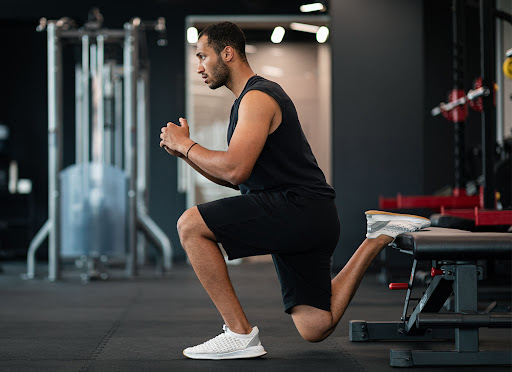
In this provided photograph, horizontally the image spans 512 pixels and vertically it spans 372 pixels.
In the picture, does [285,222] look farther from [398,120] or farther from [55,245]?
[398,120]

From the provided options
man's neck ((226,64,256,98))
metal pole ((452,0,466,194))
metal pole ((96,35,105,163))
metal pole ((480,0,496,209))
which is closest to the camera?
man's neck ((226,64,256,98))

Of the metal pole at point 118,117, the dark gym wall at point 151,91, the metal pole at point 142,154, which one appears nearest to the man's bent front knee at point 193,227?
the metal pole at point 142,154

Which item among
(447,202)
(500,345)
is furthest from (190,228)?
(447,202)

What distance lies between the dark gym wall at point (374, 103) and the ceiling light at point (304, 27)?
7.87 feet

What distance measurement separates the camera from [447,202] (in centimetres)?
502

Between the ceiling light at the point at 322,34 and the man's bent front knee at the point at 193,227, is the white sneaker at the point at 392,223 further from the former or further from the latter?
the ceiling light at the point at 322,34

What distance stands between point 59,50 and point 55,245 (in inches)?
62.5

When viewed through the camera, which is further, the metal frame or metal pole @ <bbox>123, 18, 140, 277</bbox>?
metal pole @ <bbox>123, 18, 140, 277</bbox>

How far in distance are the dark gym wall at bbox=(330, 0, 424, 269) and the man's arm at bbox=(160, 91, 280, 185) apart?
4116 mm

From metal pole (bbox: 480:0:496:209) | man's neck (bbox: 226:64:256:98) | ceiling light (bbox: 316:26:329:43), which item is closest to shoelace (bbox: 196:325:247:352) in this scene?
man's neck (bbox: 226:64:256:98)

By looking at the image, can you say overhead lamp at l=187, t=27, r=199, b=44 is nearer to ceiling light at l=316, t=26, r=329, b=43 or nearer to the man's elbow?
ceiling light at l=316, t=26, r=329, b=43

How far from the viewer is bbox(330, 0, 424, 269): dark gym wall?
21.8ft

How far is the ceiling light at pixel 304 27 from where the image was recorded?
9086mm

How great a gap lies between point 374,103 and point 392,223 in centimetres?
414
